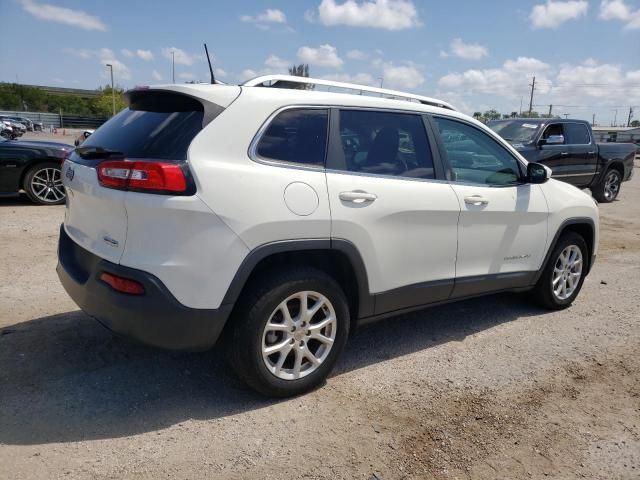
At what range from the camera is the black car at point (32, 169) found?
27.8 ft

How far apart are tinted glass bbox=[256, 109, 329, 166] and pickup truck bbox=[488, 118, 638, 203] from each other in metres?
7.96

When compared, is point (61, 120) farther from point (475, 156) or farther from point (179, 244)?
point (179, 244)

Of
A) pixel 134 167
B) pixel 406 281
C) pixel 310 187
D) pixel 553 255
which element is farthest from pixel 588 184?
pixel 134 167

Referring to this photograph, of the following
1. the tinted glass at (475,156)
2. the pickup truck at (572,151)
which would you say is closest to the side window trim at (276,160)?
A: the tinted glass at (475,156)

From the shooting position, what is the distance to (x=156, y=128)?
2.91 metres

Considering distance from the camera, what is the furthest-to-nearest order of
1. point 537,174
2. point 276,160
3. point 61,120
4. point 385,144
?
point 61,120, point 537,174, point 385,144, point 276,160

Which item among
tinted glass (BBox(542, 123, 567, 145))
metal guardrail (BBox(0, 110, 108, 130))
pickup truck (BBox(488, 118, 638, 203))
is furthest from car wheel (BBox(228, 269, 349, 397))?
metal guardrail (BBox(0, 110, 108, 130))

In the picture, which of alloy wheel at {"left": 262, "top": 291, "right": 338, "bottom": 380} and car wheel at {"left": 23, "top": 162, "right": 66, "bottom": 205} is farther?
car wheel at {"left": 23, "top": 162, "right": 66, "bottom": 205}

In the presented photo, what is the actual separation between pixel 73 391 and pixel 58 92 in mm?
117445

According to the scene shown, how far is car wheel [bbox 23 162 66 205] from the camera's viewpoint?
8.65 meters

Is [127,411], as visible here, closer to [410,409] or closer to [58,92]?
[410,409]

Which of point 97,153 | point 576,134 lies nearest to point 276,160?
point 97,153

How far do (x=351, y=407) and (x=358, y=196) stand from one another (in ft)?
4.13

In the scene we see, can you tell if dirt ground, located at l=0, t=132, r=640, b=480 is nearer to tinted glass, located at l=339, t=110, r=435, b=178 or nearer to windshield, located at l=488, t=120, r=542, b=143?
tinted glass, located at l=339, t=110, r=435, b=178
